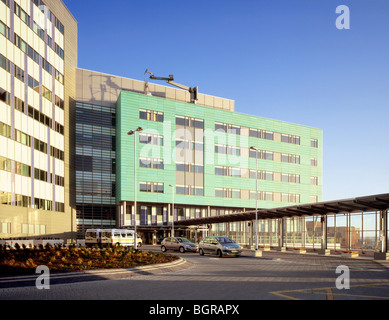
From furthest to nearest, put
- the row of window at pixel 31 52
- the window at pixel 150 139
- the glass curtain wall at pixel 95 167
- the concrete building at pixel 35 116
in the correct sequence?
the glass curtain wall at pixel 95 167 < the window at pixel 150 139 < the row of window at pixel 31 52 < the concrete building at pixel 35 116

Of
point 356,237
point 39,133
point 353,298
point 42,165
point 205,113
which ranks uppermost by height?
point 205,113

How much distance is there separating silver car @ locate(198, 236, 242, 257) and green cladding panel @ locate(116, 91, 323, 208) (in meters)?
34.9

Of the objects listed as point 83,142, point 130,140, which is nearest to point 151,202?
point 130,140

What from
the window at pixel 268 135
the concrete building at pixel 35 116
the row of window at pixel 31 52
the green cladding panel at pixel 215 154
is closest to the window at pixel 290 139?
the green cladding panel at pixel 215 154

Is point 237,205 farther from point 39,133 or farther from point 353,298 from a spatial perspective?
point 353,298

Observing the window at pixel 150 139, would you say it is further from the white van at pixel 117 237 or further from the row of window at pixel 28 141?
the white van at pixel 117 237

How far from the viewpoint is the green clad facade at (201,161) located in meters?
68.3

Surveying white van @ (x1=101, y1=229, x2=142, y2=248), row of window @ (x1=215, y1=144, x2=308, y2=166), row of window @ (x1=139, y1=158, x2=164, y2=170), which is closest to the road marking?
white van @ (x1=101, y1=229, x2=142, y2=248)

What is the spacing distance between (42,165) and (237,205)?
129 feet

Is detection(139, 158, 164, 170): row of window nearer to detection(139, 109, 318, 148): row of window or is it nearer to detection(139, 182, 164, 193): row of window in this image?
detection(139, 182, 164, 193): row of window

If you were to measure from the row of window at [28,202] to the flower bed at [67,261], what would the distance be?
22449 mm

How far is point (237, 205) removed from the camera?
77000mm

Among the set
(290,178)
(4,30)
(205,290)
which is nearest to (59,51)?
(4,30)

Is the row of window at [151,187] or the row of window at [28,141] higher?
the row of window at [28,141]
